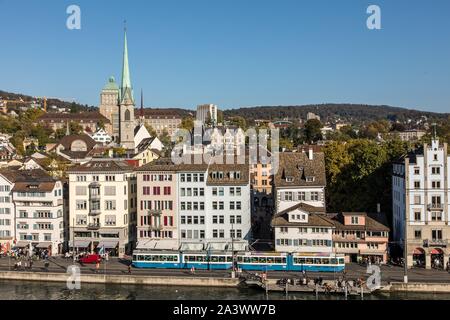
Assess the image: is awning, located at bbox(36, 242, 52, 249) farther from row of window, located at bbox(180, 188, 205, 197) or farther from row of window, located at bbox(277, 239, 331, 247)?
row of window, located at bbox(277, 239, 331, 247)

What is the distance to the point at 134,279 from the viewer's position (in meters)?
54.9

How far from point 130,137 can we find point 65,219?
8560 cm

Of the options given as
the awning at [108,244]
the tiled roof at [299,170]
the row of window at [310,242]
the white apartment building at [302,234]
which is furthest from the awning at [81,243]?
the row of window at [310,242]

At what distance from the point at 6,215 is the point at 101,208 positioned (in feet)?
37.0

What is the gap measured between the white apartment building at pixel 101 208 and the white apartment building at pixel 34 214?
5.84ft

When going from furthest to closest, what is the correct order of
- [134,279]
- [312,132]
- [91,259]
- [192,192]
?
1. [312,132]
2. [192,192]
3. [91,259]
4. [134,279]

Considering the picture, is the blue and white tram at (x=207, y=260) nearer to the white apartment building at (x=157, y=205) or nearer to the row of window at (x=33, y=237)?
the white apartment building at (x=157, y=205)

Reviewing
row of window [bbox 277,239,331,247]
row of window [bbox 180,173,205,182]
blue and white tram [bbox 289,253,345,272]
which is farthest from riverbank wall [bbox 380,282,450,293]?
row of window [bbox 180,173,205,182]

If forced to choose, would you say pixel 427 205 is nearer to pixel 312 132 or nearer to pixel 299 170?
pixel 299 170

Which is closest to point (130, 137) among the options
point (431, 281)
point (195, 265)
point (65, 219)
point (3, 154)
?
point (3, 154)

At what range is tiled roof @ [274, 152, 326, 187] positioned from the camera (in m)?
63.1

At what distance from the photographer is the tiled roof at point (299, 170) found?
207ft

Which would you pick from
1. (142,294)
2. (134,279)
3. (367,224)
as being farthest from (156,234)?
(367,224)
